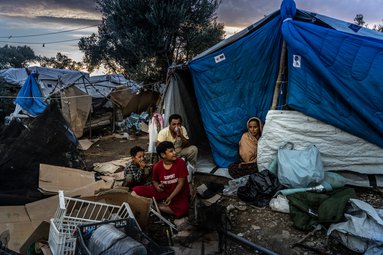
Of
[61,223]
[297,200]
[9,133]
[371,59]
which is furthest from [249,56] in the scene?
[9,133]

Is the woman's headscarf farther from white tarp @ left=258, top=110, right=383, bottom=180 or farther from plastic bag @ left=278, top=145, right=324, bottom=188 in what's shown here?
plastic bag @ left=278, top=145, right=324, bottom=188

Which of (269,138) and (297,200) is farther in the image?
(269,138)

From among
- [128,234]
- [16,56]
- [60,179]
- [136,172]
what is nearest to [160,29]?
[136,172]

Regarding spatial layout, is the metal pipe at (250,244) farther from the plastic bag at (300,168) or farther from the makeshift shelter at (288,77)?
the makeshift shelter at (288,77)

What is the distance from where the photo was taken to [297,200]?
3566 mm

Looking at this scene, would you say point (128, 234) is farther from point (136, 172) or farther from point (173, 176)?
point (136, 172)

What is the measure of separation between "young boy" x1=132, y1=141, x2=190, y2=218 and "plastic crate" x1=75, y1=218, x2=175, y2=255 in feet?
3.82

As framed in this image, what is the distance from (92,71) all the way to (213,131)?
44.9 feet

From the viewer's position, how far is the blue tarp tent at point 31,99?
9.28m

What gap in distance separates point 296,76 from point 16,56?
23.8m

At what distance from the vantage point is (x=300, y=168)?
393 centimetres

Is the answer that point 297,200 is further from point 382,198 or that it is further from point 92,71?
point 92,71

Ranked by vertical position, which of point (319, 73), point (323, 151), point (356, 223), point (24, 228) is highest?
point (319, 73)

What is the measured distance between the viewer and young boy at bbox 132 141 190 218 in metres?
3.70
